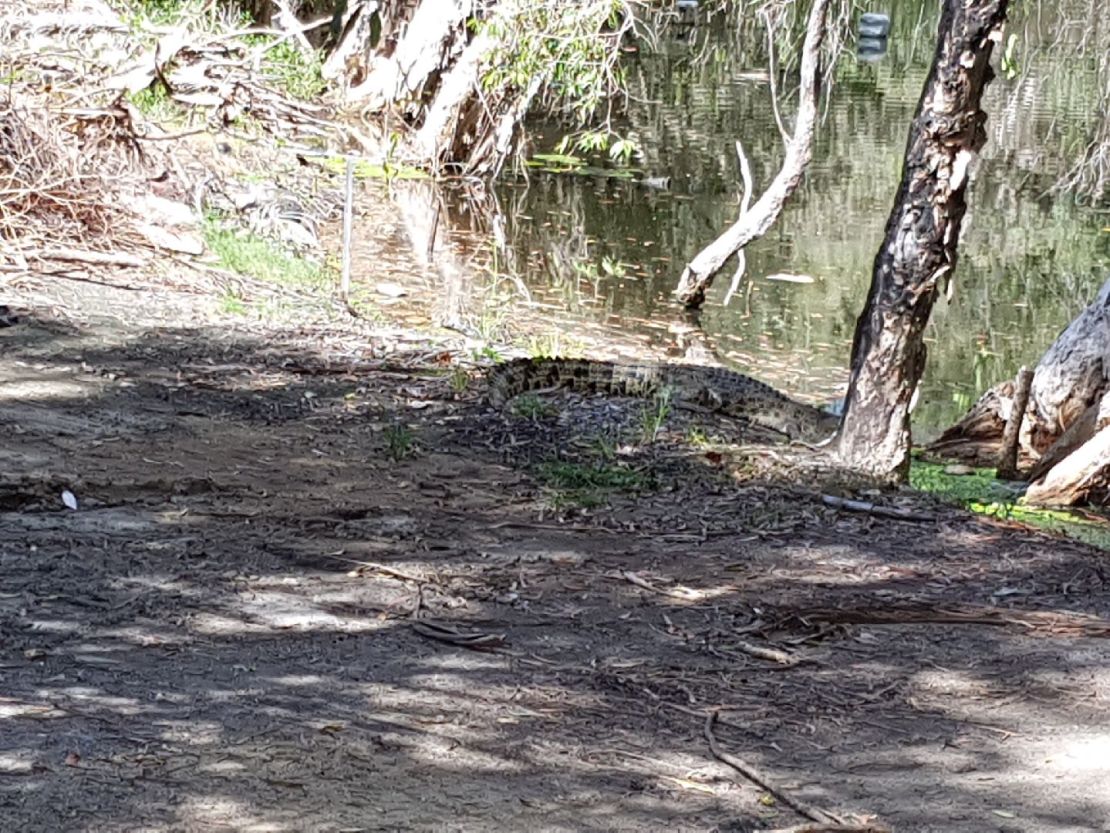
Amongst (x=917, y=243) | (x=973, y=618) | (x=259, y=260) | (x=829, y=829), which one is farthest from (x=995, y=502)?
(x=259, y=260)

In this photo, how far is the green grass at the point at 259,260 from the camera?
968 cm

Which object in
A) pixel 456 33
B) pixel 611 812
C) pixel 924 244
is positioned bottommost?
pixel 611 812

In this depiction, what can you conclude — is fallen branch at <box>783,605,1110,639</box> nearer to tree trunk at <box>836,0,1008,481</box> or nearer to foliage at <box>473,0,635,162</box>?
tree trunk at <box>836,0,1008,481</box>

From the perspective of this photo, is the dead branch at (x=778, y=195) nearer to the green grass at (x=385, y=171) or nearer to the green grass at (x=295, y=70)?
the green grass at (x=385, y=171)

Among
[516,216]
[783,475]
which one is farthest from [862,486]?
[516,216]

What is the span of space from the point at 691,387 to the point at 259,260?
3.28 meters

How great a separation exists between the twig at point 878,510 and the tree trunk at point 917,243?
619mm

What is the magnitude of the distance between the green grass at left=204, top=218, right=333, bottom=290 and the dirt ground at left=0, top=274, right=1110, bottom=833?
3.29 meters

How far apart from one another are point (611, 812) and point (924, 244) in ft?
11.6

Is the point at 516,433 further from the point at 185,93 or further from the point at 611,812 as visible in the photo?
the point at 185,93

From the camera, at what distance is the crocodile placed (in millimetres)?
7715

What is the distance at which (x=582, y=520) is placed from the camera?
5238mm

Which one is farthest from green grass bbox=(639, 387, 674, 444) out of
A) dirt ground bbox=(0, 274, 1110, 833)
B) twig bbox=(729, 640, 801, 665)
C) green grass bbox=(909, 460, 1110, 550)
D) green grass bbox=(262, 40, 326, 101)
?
green grass bbox=(262, 40, 326, 101)

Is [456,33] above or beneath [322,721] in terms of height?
above
